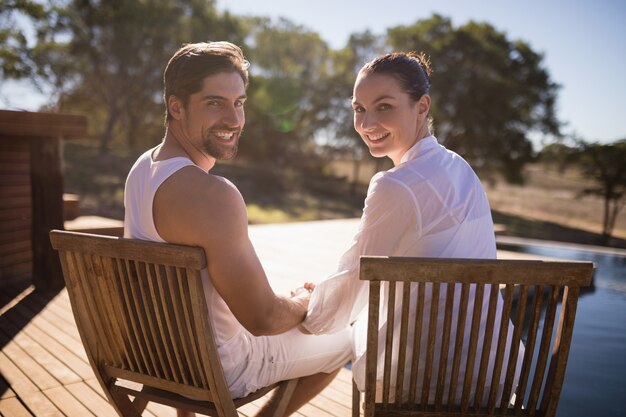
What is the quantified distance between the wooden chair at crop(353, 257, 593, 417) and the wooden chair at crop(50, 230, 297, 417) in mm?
454

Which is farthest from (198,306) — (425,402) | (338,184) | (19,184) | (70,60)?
(338,184)

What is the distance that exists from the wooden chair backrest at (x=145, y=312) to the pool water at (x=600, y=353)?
261 centimetres

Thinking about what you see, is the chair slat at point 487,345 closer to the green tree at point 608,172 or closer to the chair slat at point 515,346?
the chair slat at point 515,346

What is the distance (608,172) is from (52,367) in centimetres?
Answer: 1826

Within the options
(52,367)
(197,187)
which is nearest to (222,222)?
(197,187)

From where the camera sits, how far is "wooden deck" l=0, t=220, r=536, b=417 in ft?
7.34

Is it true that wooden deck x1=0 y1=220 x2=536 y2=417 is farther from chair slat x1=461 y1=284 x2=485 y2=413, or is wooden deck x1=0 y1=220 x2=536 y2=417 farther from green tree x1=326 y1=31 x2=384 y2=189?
green tree x1=326 y1=31 x2=384 y2=189

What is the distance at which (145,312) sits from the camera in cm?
137

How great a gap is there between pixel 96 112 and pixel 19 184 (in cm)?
2067

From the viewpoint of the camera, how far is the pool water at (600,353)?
3117mm

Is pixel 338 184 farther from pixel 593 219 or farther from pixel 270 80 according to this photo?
pixel 593 219

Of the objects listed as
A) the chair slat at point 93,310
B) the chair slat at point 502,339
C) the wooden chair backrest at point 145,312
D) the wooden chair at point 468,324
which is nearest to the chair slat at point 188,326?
the wooden chair backrest at point 145,312

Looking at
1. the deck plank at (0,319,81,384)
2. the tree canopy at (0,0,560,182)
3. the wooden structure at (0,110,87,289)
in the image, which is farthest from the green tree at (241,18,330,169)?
the deck plank at (0,319,81,384)

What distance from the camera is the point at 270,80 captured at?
75.6 ft
